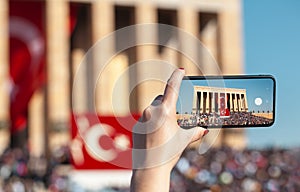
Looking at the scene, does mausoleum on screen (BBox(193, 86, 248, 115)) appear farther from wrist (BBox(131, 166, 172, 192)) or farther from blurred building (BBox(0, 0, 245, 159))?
blurred building (BBox(0, 0, 245, 159))

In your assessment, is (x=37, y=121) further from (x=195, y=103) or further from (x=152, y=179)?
(x=152, y=179)

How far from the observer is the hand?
2879 millimetres

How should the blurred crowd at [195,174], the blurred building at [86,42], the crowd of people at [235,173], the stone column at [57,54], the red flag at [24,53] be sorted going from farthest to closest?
1. the stone column at [57,54]
2. the blurred building at [86,42]
3. the red flag at [24,53]
4. the crowd of people at [235,173]
5. the blurred crowd at [195,174]

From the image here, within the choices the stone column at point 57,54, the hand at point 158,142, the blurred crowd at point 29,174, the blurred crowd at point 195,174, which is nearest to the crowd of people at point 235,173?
the blurred crowd at point 195,174

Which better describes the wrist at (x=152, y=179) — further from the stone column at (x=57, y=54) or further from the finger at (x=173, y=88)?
the stone column at (x=57, y=54)

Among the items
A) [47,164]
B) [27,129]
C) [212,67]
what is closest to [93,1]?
[27,129]

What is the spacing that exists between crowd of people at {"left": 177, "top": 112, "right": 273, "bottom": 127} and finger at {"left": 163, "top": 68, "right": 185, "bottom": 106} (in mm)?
162

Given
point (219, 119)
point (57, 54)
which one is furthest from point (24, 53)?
point (219, 119)

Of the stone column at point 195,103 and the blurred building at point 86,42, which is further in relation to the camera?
the blurred building at point 86,42

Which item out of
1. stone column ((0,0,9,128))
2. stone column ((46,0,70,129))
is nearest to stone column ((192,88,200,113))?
stone column ((0,0,9,128))

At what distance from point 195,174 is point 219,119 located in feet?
87.7

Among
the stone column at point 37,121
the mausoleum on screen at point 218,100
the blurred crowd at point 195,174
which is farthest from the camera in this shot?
the stone column at point 37,121

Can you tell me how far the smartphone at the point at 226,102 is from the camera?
312 centimetres

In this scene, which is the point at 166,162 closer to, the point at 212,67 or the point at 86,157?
the point at 212,67
